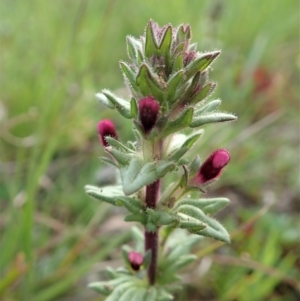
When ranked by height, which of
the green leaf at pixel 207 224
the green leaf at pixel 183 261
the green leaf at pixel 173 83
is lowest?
the green leaf at pixel 183 261

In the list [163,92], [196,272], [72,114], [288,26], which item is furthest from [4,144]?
[288,26]

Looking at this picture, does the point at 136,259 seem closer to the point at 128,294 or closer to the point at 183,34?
the point at 128,294

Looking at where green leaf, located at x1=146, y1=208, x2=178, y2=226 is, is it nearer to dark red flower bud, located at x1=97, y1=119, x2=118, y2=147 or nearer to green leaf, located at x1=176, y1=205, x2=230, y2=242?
green leaf, located at x1=176, y1=205, x2=230, y2=242

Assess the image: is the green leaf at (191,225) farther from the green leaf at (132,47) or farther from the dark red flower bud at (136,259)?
the green leaf at (132,47)

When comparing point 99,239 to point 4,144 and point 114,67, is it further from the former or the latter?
point 114,67

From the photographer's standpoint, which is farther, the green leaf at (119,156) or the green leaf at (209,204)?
the green leaf at (209,204)

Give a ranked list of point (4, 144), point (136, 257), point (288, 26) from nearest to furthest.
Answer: point (136, 257)
point (4, 144)
point (288, 26)

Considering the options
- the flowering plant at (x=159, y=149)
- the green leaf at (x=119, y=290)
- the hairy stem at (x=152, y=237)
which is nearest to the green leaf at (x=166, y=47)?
the flowering plant at (x=159, y=149)
